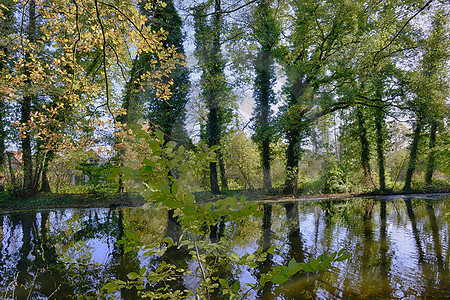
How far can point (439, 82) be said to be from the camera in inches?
447

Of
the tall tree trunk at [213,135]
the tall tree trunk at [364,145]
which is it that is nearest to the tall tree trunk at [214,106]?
the tall tree trunk at [213,135]

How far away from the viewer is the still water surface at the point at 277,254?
3029 millimetres

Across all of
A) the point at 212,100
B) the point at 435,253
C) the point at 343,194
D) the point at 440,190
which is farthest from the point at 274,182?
the point at 435,253

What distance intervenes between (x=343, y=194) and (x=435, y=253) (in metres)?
9.55

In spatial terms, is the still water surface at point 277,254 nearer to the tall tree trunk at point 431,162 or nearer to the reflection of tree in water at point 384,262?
the reflection of tree in water at point 384,262

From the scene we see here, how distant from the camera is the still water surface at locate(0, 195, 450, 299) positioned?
9.94 ft

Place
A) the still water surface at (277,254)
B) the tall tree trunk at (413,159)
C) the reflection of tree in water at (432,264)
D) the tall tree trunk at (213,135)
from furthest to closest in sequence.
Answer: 1. the tall tree trunk at (413,159)
2. the tall tree trunk at (213,135)
3. the still water surface at (277,254)
4. the reflection of tree in water at (432,264)

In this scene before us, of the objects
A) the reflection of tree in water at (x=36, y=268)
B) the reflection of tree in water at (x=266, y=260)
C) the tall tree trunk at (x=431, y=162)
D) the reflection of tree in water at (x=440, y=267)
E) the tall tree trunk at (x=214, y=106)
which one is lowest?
the reflection of tree in water at (x=440, y=267)

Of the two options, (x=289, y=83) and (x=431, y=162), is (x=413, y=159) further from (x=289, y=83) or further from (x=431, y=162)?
(x=289, y=83)

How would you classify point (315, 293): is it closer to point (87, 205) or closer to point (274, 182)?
point (87, 205)

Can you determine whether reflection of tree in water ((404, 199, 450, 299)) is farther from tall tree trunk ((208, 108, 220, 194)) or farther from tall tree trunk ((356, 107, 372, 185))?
tall tree trunk ((356, 107, 372, 185))

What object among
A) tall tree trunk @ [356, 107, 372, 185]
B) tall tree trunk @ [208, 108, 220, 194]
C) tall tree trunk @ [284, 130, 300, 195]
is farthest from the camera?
tall tree trunk @ [356, 107, 372, 185]

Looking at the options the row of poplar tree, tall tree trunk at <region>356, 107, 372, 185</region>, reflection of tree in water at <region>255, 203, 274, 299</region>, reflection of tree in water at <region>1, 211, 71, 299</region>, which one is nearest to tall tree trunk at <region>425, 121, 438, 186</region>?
the row of poplar tree

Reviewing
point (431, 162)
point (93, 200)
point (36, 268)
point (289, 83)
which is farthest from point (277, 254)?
point (431, 162)
